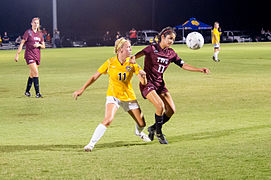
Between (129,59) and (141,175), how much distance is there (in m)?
2.13

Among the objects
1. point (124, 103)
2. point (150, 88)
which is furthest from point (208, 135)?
point (124, 103)

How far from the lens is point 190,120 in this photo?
34.9ft

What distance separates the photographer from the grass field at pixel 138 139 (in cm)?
648

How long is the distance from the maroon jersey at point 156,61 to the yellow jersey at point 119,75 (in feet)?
2.22

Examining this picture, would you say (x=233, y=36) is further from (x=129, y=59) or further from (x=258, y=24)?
(x=129, y=59)

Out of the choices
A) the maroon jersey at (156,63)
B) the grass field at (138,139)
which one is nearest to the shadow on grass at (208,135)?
the grass field at (138,139)

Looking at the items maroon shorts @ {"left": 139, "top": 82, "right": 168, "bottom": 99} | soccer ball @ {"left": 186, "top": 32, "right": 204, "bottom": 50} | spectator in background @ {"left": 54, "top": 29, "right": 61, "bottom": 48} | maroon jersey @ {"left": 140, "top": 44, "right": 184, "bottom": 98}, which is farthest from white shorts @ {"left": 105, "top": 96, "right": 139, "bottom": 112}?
spectator in background @ {"left": 54, "top": 29, "right": 61, "bottom": 48}

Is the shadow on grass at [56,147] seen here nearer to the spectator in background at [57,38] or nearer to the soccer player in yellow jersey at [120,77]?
the soccer player in yellow jersey at [120,77]

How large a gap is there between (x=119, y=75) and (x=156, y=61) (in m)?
0.89

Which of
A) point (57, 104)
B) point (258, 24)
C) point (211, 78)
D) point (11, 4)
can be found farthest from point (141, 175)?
point (258, 24)

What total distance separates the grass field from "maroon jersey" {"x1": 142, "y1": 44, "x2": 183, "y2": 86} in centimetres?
107

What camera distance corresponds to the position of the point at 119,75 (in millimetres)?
7766

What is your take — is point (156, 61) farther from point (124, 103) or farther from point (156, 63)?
point (124, 103)

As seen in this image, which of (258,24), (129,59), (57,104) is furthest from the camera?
(258,24)
